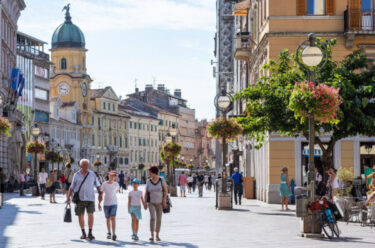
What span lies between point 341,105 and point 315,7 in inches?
420

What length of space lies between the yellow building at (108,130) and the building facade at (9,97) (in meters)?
53.5

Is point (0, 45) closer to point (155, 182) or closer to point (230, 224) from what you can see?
point (230, 224)

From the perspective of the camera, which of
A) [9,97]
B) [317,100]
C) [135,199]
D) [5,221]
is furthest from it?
[9,97]

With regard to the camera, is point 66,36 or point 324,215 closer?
point 324,215

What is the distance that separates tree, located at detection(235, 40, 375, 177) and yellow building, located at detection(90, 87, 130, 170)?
91.5 metres

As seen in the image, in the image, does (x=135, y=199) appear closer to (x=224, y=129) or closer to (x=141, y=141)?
(x=224, y=129)

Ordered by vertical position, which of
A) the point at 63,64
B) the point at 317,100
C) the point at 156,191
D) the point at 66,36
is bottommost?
the point at 156,191

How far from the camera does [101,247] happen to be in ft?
49.6

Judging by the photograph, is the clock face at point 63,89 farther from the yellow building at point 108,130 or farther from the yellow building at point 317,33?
the yellow building at point 317,33

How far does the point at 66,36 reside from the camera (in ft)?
386

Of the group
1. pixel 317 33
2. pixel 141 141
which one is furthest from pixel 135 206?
pixel 141 141

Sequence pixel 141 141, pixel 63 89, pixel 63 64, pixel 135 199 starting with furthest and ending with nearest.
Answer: pixel 141 141 < pixel 63 64 < pixel 63 89 < pixel 135 199

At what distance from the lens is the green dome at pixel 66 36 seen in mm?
117500

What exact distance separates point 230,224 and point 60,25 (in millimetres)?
99993
